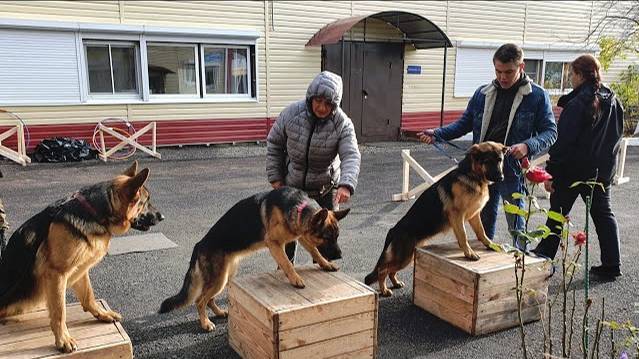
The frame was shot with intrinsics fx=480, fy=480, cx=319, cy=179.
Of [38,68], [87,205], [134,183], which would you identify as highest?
[38,68]

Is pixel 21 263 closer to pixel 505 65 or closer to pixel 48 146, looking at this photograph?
pixel 505 65

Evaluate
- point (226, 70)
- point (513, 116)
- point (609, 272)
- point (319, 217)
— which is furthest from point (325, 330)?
point (226, 70)

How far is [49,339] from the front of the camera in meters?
2.76

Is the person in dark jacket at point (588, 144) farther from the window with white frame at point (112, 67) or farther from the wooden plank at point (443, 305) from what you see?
the window with white frame at point (112, 67)

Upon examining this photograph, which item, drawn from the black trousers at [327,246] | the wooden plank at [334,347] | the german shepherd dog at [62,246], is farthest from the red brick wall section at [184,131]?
the wooden plank at [334,347]

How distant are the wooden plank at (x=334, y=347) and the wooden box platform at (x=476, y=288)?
0.94m

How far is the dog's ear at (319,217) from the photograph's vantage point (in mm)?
3248

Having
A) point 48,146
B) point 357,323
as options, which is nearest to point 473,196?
point 357,323

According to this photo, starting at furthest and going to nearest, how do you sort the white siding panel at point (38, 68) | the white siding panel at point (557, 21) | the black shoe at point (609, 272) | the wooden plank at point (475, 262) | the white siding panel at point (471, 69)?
1. the white siding panel at point (557, 21)
2. the white siding panel at point (471, 69)
3. the white siding panel at point (38, 68)
4. the black shoe at point (609, 272)
5. the wooden plank at point (475, 262)

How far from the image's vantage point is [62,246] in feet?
8.73

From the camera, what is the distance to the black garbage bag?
36.6 feet

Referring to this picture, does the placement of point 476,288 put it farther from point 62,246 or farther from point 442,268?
point 62,246

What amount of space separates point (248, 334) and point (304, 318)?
0.52 m

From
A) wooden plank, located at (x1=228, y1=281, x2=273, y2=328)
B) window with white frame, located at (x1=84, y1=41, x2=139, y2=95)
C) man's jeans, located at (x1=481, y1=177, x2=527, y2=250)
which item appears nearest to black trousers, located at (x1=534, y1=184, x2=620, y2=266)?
man's jeans, located at (x1=481, y1=177, x2=527, y2=250)
